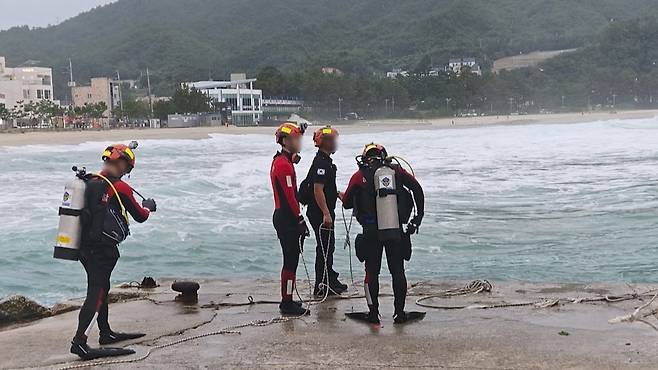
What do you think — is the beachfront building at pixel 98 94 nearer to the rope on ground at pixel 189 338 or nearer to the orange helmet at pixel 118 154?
the rope on ground at pixel 189 338

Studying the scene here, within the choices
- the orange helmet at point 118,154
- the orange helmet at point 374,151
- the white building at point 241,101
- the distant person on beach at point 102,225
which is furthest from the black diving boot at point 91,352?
the white building at point 241,101

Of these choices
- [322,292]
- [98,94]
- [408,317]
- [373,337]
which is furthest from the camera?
[98,94]

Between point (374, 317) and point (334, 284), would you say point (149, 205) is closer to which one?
point (374, 317)

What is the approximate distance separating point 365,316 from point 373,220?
91cm

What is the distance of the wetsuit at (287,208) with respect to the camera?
21.5 ft

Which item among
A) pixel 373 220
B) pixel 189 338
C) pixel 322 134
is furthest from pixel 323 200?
pixel 189 338

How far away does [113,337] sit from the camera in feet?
19.7

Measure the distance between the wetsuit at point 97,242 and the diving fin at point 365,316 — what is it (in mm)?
2013

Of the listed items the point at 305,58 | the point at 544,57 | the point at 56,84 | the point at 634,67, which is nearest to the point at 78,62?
the point at 56,84

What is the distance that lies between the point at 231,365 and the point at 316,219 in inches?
89.6

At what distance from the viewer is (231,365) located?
5.23 m

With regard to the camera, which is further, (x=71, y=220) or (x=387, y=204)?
(x=387, y=204)

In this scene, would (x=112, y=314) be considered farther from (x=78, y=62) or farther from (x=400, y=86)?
(x=78, y=62)

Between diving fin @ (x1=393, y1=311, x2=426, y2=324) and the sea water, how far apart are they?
7.70 feet
